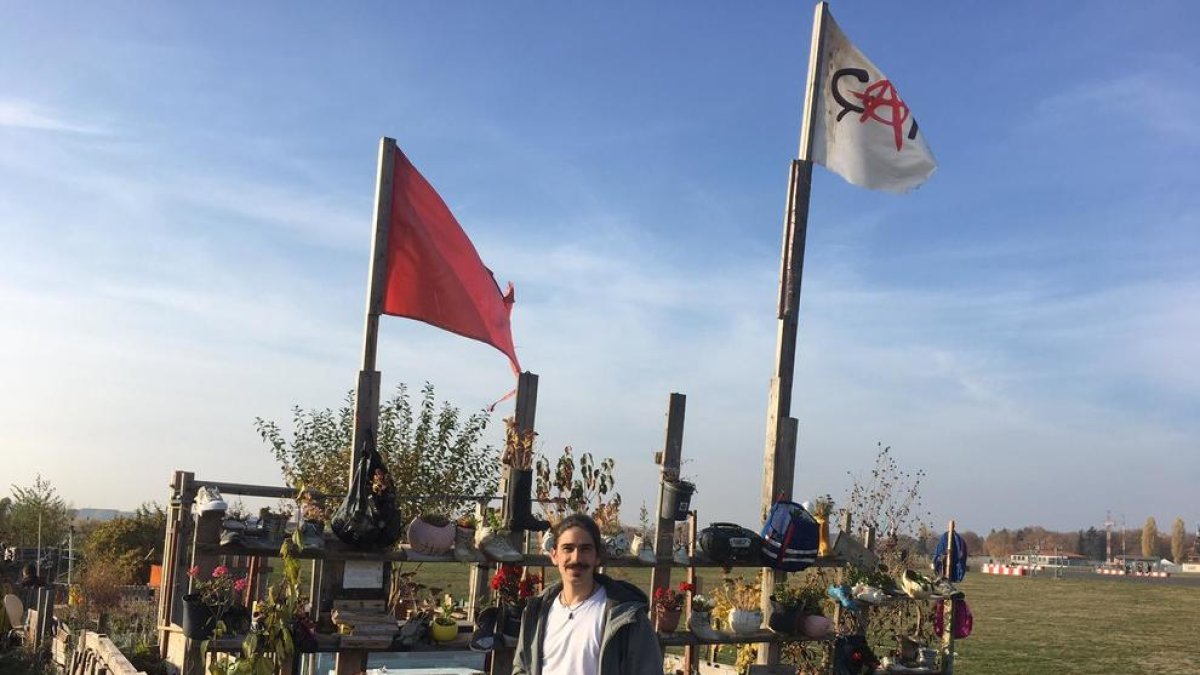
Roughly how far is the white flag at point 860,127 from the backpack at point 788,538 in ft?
10.4

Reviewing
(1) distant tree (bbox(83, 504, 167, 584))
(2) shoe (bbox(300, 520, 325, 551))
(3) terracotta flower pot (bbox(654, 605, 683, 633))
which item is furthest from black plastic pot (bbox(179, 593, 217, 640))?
(1) distant tree (bbox(83, 504, 167, 584))

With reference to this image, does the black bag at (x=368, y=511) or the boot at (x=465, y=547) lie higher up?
the black bag at (x=368, y=511)

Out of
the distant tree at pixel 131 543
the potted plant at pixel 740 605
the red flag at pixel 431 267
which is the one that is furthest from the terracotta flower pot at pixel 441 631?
the distant tree at pixel 131 543

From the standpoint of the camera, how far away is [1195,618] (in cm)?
3347

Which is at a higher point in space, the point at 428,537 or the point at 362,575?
the point at 428,537

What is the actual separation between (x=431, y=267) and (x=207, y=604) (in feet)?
9.93

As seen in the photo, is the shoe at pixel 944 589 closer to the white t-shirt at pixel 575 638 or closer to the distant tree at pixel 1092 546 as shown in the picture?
the white t-shirt at pixel 575 638

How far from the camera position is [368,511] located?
23.8ft

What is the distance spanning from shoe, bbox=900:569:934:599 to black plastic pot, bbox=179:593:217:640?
244 inches

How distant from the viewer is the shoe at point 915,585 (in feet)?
32.7

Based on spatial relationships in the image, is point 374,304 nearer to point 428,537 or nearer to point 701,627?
point 428,537

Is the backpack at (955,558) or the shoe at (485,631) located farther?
the backpack at (955,558)

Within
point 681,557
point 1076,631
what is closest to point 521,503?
point 681,557

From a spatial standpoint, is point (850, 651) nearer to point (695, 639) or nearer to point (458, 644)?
point (695, 639)
